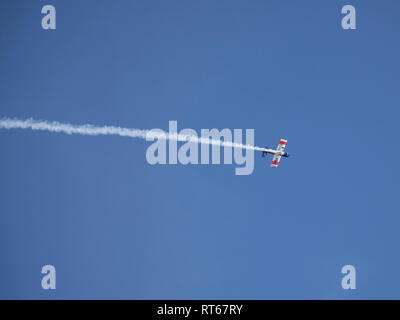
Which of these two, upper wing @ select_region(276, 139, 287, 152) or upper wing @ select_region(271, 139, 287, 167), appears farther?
upper wing @ select_region(276, 139, 287, 152)

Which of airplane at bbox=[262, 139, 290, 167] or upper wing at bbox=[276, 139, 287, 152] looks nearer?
airplane at bbox=[262, 139, 290, 167]

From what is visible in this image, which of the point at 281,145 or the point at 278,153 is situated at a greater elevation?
the point at 281,145

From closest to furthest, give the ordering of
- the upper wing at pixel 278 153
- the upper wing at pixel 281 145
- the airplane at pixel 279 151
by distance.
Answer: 1. the airplane at pixel 279 151
2. the upper wing at pixel 278 153
3. the upper wing at pixel 281 145

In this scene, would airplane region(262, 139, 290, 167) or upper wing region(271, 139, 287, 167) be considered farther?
upper wing region(271, 139, 287, 167)

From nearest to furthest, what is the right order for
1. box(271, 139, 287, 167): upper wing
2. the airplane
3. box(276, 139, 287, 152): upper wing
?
the airplane < box(271, 139, 287, 167): upper wing < box(276, 139, 287, 152): upper wing

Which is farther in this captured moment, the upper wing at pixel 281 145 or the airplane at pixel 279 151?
the upper wing at pixel 281 145

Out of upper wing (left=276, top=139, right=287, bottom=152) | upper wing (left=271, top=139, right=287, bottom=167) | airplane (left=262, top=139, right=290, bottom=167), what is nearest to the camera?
airplane (left=262, top=139, right=290, bottom=167)

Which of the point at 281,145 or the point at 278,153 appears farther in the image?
the point at 281,145

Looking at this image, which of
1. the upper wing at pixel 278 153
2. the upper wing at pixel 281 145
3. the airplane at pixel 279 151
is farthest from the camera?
the upper wing at pixel 281 145
